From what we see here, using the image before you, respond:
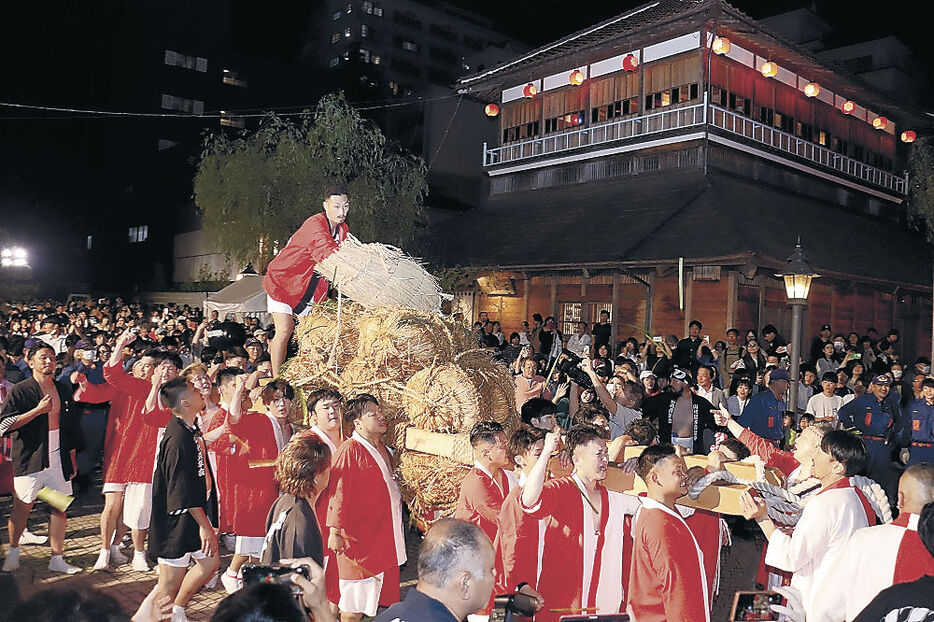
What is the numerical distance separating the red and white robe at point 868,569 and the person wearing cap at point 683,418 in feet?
15.6

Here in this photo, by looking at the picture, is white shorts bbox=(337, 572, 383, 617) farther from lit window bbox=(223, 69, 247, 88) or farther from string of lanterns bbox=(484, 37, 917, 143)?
lit window bbox=(223, 69, 247, 88)

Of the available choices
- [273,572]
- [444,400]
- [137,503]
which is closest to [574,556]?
[444,400]

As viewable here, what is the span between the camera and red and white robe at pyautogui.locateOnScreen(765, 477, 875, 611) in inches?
151

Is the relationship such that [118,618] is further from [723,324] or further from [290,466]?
[723,324]

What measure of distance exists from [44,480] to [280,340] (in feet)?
8.32

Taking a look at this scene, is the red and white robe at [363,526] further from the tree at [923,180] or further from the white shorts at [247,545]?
the tree at [923,180]

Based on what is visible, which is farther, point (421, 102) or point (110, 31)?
point (110, 31)

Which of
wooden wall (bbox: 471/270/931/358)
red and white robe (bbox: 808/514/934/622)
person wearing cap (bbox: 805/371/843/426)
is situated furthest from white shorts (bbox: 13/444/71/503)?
wooden wall (bbox: 471/270/931/358)

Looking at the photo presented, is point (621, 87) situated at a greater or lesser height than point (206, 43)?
lesser

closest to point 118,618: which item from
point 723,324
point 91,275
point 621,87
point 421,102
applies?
point 723,324

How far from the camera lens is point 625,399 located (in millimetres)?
8781

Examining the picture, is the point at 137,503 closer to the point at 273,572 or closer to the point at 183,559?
the point at 183,559

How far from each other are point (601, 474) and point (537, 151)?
19.8 meters

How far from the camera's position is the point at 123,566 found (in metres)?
6.71
